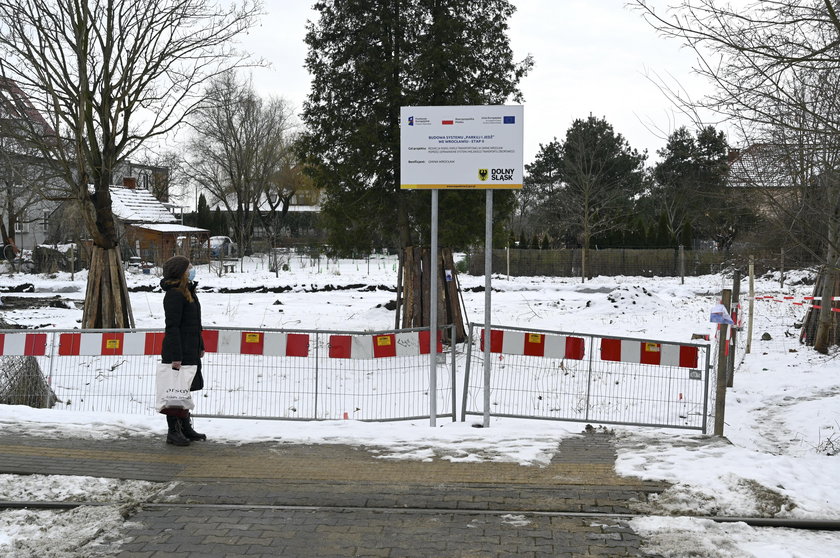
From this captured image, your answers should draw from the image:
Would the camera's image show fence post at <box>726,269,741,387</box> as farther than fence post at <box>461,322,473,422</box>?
Yes

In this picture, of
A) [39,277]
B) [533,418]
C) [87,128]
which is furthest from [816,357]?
[39,277]

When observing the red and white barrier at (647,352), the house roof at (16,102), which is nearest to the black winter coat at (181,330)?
the red and white barrier at (647,352)

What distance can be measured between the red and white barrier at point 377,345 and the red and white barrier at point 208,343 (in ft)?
1.24

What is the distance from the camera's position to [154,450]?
7664 mm

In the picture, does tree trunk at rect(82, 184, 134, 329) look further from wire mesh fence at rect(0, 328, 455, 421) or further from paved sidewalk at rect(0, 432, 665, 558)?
paved sidewalk at rect(0, 432, 665, 558)

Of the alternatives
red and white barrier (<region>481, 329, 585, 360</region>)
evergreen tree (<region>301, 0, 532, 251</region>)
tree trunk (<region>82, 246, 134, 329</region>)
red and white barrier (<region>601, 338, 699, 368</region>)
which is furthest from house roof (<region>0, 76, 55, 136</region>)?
red and white barrier (<region>601, 338, 699, 368</region>)

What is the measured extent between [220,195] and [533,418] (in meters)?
56.8

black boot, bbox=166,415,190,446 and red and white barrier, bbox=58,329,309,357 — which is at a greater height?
red and white barrier, bbox=58,329,309,357

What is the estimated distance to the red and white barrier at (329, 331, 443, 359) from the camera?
30.1ft

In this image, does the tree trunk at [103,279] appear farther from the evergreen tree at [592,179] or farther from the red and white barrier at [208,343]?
the evergreen tree at [592,179]

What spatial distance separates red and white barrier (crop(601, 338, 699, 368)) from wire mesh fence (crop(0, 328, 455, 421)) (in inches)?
72.0

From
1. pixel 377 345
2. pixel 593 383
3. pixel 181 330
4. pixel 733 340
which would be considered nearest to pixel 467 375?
pixel 377 345

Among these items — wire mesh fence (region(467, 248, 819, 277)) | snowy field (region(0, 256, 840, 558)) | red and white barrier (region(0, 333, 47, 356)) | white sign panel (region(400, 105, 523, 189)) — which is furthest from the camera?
wire mesh fence (region(467, 248, 819, 277))

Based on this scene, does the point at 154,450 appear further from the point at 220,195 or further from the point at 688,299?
the point at 220,195
